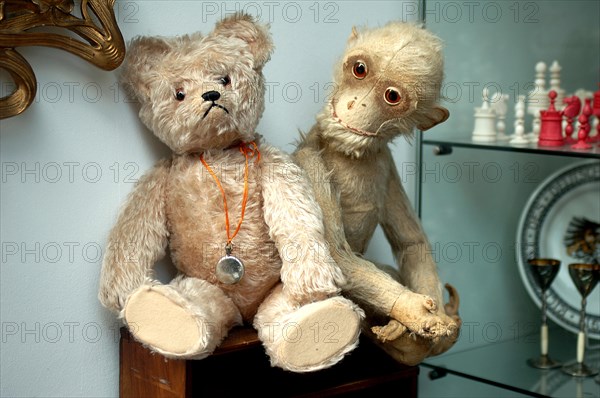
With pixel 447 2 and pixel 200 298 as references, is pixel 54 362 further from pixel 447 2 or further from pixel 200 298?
pixel 447 2

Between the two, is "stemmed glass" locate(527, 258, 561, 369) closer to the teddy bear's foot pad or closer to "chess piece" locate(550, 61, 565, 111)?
"chess piece" locate(550, 61, 565, 111)

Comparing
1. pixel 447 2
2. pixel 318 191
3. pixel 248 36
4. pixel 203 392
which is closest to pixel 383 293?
pixel 318 191

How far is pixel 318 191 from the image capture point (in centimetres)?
134

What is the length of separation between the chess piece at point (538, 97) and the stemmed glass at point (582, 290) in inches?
12.0

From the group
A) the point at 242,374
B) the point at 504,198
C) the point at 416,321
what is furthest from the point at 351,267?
the point at 504,198

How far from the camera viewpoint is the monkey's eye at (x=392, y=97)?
1.32 meters

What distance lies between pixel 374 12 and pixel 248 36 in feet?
1.48

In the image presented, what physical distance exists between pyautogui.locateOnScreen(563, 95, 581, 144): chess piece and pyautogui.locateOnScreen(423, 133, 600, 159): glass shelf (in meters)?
0.05

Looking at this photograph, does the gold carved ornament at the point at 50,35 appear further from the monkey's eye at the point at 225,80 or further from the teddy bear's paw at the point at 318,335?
the teddy bear's paw at the point at 318,335

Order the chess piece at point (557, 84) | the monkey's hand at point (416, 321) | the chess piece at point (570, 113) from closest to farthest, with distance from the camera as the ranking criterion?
the monkey's hand at point (416, 321), the chess piece at point (570, 113), the chess piece at point (557, 84)

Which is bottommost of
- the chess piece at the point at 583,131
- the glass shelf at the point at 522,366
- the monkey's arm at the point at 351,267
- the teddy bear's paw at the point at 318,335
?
the glass shelf at the point at 522,366

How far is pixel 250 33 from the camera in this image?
1.31m

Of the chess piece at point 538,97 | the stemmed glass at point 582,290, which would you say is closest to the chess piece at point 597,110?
the chess piece at point 538,97

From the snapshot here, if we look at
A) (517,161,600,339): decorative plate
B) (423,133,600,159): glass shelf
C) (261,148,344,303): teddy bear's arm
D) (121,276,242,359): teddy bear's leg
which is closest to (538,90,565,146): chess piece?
(423,133,600,159): glass shelf
